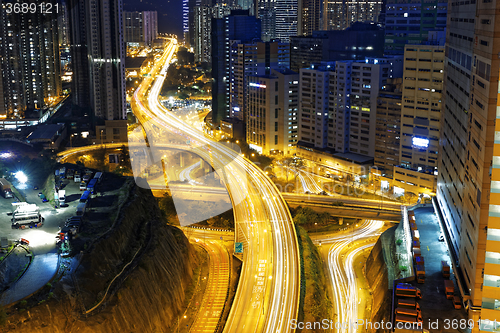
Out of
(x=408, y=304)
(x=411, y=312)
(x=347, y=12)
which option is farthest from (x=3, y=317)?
(x=347, y=12)

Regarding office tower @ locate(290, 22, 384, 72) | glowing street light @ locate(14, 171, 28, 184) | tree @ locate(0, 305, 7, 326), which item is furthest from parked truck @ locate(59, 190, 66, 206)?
office tower @ locate(290, 22, 384, 72)

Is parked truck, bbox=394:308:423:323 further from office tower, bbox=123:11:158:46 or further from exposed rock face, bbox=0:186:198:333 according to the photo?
office tower, bbox=123:11:158:46

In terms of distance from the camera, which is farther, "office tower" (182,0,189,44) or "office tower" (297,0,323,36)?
"office tower" (182,0,189,44)

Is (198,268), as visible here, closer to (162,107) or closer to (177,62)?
(162,107)

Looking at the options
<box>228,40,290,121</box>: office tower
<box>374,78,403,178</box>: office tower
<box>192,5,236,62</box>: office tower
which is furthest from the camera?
<box>192,5,236,62</box>: office tower

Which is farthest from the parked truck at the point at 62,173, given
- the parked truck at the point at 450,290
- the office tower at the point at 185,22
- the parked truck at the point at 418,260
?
the office tower at the point at 185,22

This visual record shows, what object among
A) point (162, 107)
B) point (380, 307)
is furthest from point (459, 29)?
point (162, 107)

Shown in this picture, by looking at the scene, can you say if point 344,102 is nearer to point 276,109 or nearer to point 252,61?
point 276,109

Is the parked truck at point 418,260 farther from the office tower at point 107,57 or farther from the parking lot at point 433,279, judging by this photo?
the office tower at point 107,57
